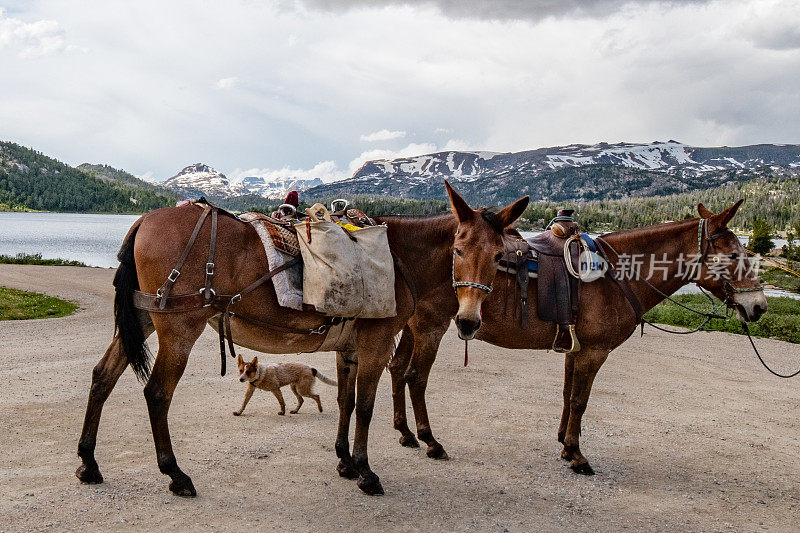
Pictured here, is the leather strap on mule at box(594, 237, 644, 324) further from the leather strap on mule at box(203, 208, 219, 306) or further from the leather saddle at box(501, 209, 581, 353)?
the leather strap on mule at box(203, 208, 219, 306)

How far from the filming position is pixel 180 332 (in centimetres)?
451

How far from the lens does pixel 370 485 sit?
16.8 feet

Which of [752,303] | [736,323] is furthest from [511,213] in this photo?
[736,323]

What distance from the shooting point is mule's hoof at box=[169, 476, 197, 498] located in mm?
4840

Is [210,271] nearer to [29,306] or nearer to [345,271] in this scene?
Answer: [345,271]

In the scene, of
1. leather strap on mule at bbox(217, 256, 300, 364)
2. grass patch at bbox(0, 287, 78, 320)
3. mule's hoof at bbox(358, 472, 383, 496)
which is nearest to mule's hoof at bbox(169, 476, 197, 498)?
Result: leather strap on mule at bbox(217, 256, 300, 364)

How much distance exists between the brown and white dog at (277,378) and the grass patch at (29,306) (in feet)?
38.3

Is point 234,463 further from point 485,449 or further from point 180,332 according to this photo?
point 485,449

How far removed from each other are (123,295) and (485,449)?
449 centimetres

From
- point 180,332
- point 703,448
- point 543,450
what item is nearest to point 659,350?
point 703,448

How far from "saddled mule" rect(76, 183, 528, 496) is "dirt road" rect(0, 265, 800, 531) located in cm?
46

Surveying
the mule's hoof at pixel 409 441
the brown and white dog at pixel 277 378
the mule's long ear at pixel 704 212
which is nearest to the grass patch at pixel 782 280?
the mule's long ear at pixel 704 212

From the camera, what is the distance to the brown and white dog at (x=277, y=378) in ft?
24.6

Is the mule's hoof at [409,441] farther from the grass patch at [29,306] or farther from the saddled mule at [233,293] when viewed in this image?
the grass patch at [29,306]
